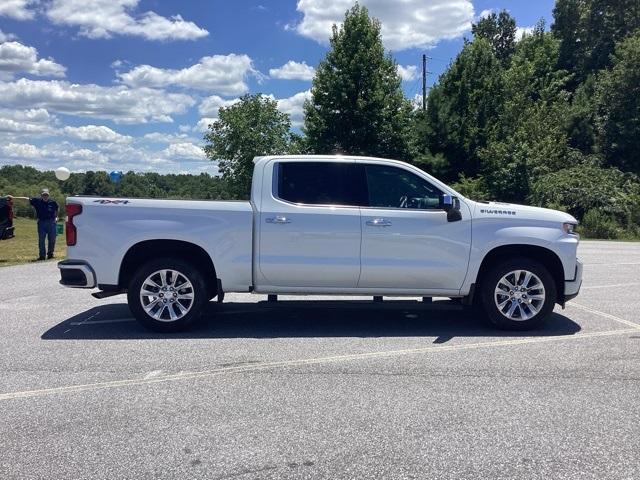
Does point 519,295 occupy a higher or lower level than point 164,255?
lower

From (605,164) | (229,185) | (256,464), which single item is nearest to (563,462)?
(256,464)

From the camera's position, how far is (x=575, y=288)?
6.97 meters

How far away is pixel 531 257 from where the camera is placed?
710 cm

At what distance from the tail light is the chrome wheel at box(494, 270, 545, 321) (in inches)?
188

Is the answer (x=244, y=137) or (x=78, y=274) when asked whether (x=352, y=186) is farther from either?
(x=244, y=137)

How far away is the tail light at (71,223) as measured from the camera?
22.1 ft

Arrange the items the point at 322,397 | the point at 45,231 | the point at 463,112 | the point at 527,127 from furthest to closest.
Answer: the point at 463,112 → the point at 527,127 → the point at 45,231 → the point at 322,397

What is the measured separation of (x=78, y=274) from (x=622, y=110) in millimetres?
41797

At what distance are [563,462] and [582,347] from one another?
2.96m

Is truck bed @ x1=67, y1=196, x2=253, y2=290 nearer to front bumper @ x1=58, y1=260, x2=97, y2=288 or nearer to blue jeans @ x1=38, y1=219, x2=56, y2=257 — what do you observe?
front bumper @ x1=58, y1=260, x2=97, y2=288

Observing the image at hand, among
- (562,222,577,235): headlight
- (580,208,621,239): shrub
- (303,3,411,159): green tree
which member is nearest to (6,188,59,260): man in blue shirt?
(562,222,577,235): headlight

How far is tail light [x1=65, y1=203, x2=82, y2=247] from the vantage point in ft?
22.1

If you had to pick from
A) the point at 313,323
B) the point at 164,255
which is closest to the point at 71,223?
the point at 164,255

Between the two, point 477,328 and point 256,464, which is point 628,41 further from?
point 256,464
